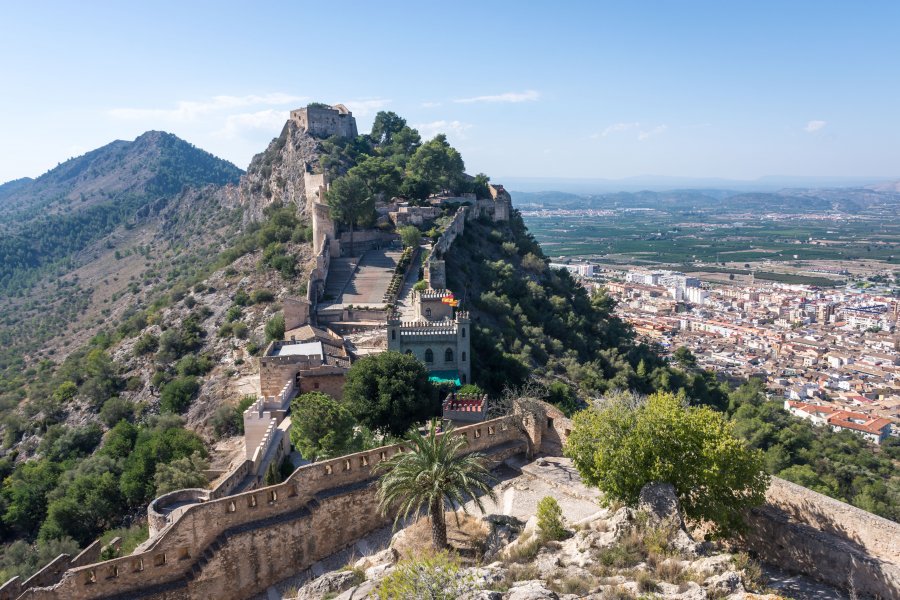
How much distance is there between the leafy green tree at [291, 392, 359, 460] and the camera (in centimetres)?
1934

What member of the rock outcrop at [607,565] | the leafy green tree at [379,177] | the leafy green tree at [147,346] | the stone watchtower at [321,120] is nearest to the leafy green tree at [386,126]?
the stone watchtower at [321,120]

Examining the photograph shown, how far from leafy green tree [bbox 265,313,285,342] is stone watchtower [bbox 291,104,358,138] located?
39.0 m

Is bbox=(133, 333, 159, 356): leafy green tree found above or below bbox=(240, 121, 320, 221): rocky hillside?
below

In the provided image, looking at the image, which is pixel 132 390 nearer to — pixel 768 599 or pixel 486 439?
pixel 486 439

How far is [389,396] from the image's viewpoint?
22.2 m

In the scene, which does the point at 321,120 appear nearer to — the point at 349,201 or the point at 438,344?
the point at 349,201

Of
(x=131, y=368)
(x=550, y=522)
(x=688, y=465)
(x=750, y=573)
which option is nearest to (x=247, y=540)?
(x=550, y=522)

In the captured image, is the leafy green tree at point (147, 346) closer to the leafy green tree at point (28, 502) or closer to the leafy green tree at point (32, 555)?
the leafy green tree at point (28, 502)

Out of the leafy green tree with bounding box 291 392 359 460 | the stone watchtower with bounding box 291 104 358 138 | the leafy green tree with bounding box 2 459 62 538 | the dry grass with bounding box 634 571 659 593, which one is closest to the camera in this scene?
the dry grass with bounding box 634 571 659 593

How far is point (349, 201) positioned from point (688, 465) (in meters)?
36.4

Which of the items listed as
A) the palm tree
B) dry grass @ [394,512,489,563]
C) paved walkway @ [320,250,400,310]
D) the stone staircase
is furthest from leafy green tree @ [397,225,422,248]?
dry grass @ [394,512,489,563]

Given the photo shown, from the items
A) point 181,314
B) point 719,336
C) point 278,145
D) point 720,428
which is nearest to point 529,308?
point 181,314

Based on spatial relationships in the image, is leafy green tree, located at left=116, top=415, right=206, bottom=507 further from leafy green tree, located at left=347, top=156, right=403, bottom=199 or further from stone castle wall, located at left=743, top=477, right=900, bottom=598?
leafy green tree, located at left=347, top=156, right=403, bottom=199

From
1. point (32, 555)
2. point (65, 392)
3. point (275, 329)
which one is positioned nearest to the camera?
point (32, 555)
